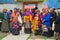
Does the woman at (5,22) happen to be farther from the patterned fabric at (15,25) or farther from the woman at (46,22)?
the woman at (46,22)

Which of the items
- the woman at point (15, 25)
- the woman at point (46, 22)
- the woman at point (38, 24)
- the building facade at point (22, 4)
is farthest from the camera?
the building facade at point (22, 4)

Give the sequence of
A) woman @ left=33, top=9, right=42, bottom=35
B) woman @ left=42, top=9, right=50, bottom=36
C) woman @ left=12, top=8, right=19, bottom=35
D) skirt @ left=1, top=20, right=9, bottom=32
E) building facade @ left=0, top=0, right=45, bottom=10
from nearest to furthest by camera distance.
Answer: woman @ left=42, top=9, right=50, bottom=36
woman @ left=33, top=9, right=42, bottom=35
woman @ left=12, top=8, right=19, bottom=35
skirt @ left=1, top=20, right=9, bottom=32
building facade @ left=0, top=0, right=45, bottom=10

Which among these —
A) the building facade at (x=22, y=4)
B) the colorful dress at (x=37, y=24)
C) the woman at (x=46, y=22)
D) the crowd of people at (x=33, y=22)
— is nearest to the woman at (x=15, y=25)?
the crowd of people at (x=33, y=22)

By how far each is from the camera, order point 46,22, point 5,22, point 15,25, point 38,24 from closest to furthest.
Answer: point 46,22 → point 38,24 → point 15,25 → point 5,22

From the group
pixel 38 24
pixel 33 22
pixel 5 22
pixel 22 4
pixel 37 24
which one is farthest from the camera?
pixel 22 4

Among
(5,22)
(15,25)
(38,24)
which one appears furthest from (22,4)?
(38,24)

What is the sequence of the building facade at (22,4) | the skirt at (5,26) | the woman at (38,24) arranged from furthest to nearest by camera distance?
the building facade at (22,4), the skirt at (5,26), the woman at (38,24)

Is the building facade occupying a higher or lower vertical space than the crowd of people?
higher

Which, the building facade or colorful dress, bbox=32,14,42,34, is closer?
colorful dress, bbox=32,14,42,34

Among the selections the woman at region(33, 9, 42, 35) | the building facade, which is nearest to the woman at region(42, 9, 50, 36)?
the woman at region(33, 9, 42, 35)

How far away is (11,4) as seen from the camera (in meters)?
28.5

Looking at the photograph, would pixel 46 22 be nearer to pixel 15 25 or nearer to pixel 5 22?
pixel 15 25

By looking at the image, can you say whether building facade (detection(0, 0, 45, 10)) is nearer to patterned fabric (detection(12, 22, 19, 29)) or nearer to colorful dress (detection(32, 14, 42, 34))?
colorful dress (detection(32, 14, 42, 34))

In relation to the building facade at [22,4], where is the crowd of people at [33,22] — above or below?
below
